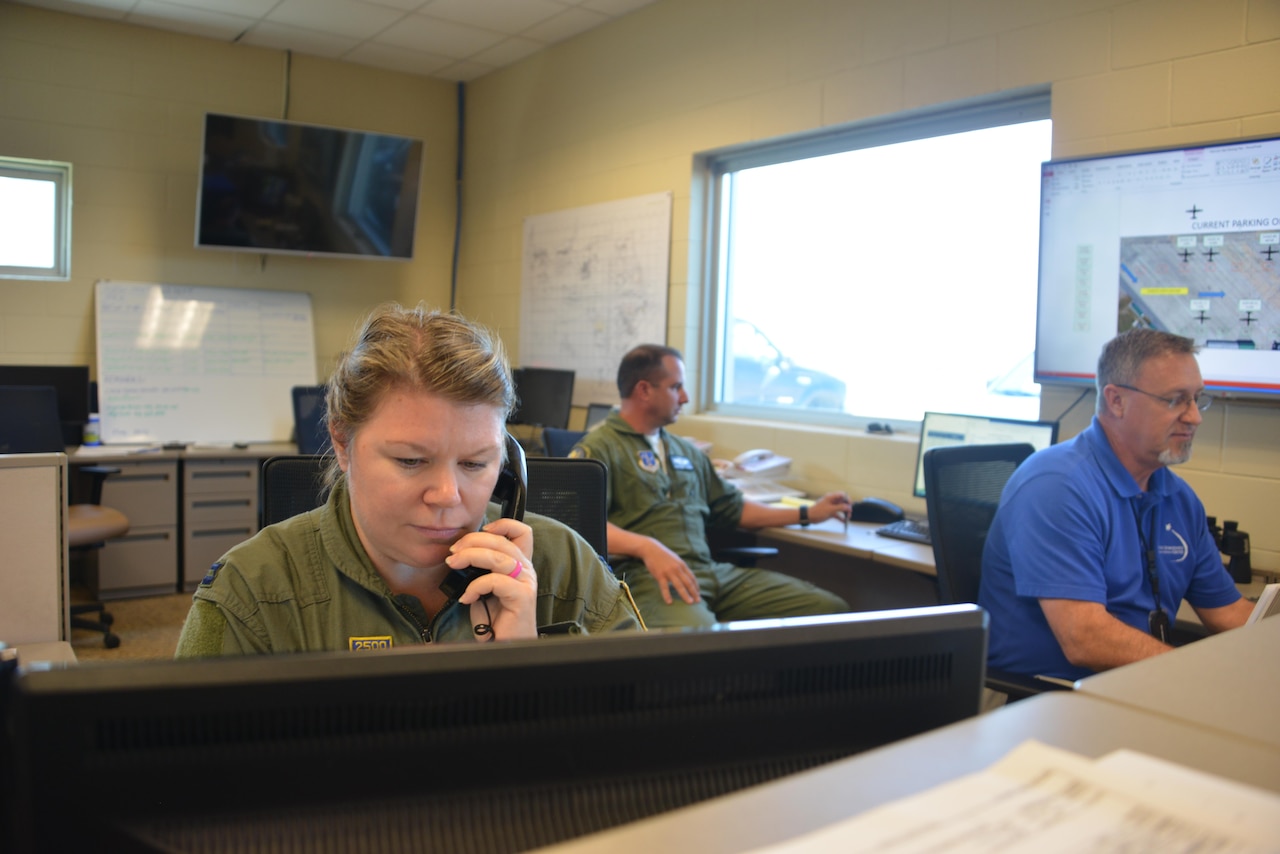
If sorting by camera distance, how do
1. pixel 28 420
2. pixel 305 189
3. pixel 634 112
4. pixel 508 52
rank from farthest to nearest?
pixel 508 52 < pixel 305 189 < pixel 634 112 < pixel 28 420

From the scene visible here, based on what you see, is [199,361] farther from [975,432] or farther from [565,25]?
[975,432]

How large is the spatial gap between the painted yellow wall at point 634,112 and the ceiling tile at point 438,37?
0.35 meters

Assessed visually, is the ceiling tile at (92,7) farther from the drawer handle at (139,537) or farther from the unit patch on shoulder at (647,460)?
the unit patch on shoulder at (647,460)

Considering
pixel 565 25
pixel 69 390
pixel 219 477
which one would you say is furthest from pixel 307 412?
pixel 565 25

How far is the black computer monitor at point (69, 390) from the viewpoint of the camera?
4637 mm

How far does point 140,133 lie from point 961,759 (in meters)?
5.59

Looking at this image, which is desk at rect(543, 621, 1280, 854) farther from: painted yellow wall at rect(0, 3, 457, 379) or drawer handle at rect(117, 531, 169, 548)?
painted yellow wall at rect(0, 3, 457, 379)

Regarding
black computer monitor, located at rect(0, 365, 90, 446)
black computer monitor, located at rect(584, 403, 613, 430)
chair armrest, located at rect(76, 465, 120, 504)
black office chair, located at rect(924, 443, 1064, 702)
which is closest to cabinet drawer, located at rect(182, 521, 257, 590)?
chair armrest, located at rect(76, 465, 120, 504)

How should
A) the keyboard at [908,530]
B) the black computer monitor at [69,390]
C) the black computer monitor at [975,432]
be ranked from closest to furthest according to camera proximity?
the black computer monitor at [975,432]
the keyboard at [908,530]
the black computer monitor at [69,390]

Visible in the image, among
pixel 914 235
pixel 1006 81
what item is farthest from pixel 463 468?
pixel 914 235

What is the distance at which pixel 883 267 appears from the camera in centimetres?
382

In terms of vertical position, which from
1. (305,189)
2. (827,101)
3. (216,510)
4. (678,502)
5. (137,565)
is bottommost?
(137,565)

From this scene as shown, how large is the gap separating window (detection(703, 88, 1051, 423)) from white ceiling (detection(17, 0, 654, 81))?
1.24 metres

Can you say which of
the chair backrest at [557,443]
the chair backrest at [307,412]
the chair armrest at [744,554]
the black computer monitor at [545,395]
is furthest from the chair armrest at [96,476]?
the chair armrest at [744,554]
